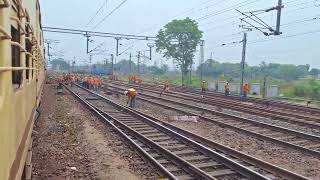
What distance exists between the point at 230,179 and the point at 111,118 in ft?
27.7

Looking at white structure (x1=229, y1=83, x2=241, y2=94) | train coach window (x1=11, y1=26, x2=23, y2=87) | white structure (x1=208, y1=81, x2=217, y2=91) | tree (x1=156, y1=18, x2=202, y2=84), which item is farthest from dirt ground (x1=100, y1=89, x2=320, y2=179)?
tree (x1=156, y1=18, x2=202, y2=84)

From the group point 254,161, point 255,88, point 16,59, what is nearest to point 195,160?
point 254,161

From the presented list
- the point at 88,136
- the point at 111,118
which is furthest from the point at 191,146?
the point at 111,118

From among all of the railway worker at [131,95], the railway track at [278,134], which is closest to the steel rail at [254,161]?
the railway track at [278,134]

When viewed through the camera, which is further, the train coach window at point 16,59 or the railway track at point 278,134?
the railway track at point 278,134

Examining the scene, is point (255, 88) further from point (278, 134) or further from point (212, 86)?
point (278, 134)

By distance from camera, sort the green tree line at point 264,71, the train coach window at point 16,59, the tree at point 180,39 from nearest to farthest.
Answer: the train coach window at point 16,59
the tree at point 180,39
the green tree line at point 264,71

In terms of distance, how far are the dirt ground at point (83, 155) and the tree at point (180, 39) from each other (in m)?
46.5

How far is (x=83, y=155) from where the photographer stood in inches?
351

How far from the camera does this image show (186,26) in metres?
62.2

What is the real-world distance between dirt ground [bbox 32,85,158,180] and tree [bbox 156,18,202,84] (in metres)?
46.5

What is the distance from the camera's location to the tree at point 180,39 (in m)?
59.1

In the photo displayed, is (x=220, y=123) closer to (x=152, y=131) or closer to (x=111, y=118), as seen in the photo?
(x=152, y=131)

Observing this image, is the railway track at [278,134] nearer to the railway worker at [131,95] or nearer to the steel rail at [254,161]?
the steel rail at [254,161]
